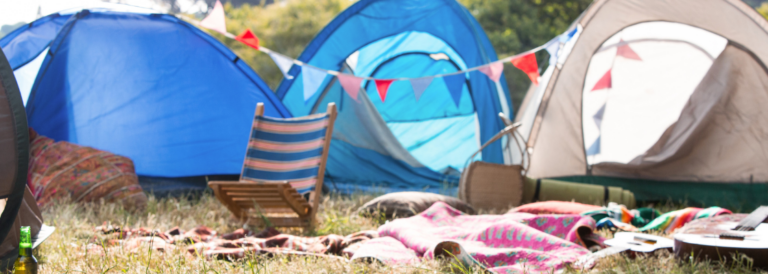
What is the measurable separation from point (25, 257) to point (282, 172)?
182 cm

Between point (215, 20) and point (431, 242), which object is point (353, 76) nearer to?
point (215, 20)

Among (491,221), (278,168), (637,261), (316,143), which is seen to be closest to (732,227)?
(637,261)

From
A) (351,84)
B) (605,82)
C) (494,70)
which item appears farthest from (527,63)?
(351,84)

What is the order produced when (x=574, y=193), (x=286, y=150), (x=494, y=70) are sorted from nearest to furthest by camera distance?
(x=286, y=150), (x=574, y=193), (x=494, y=70)

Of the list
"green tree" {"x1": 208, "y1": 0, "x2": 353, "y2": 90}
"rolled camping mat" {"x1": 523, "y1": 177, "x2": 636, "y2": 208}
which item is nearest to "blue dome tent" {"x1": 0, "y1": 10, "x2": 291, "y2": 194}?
"rolled camping mat" {"x1": 523, "y1": 177, "x2": 636, "y2": 208}

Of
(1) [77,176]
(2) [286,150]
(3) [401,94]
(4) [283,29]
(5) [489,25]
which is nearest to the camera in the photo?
(1) [77,176]

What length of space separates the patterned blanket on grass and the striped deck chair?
0.23 meters

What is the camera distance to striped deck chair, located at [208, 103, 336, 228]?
2891 millimetres

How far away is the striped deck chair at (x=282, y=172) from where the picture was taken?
2.89 m

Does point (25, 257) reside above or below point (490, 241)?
above

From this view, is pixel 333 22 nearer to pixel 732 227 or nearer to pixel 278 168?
pixel 278 168

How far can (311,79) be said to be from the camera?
4.50 meters

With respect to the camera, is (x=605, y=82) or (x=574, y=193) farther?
(x=605, y=82)

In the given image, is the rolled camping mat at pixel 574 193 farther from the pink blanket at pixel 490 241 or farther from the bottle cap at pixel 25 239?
the bottle cap at pixel 25 239
